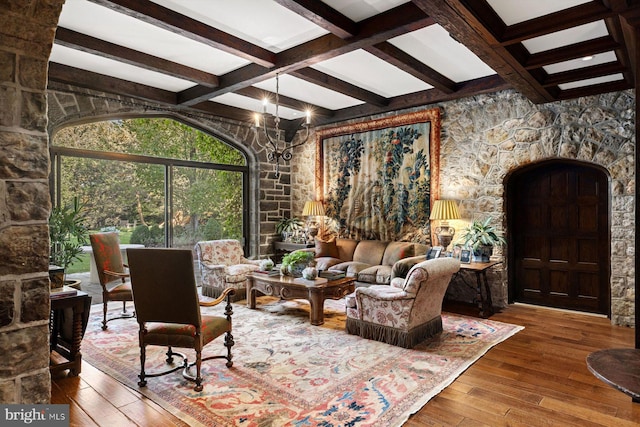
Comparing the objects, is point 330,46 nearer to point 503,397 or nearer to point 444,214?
point 444,214

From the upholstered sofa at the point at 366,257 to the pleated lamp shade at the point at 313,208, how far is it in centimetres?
56

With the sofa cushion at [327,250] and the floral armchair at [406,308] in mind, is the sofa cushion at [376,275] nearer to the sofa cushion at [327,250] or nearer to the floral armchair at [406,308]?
the sofa cushion at [327,250]

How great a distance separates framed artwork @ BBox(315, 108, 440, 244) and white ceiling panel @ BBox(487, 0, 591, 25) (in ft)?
8.76

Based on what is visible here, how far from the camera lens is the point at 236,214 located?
7211mm

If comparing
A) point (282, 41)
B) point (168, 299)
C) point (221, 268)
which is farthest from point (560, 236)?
point (168, 299)

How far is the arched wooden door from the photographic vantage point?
496cm

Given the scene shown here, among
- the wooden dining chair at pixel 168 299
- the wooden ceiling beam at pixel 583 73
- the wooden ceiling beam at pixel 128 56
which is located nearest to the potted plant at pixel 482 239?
the wooden ceiling beam at pixel 583 73

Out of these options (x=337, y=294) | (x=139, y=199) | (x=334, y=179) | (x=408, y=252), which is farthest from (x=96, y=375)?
(x=334, y=179)

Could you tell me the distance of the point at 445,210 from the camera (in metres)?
5.41

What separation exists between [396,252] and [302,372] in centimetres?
302

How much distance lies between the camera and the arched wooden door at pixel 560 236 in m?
4.96

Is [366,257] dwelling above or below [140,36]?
below

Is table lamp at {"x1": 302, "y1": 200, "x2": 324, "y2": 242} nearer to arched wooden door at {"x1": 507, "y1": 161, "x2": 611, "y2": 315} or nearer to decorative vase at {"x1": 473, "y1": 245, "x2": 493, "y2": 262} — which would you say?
decorative vase at {"x1": 473, "y1": 245, "x2": 493, "y2": 262}

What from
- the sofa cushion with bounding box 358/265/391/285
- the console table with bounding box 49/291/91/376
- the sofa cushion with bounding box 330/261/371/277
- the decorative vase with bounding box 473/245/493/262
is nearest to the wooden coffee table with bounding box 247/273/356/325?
the sofa cushion with bounding box 358/265/391/285
